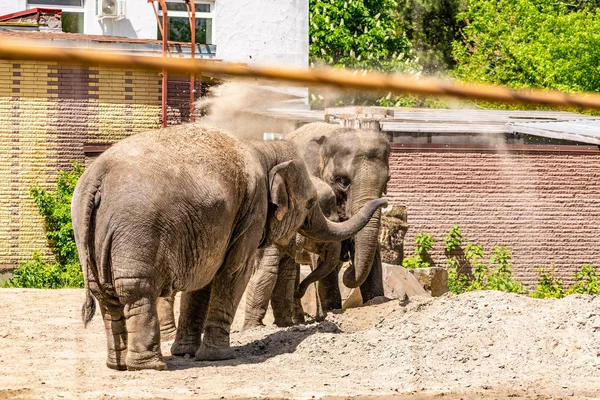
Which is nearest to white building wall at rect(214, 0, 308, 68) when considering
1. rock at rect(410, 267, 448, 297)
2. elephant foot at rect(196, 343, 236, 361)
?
rock at rect(410, 267, 448, 297)

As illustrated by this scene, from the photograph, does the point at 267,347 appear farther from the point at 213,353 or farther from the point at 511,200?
the point at 511,200

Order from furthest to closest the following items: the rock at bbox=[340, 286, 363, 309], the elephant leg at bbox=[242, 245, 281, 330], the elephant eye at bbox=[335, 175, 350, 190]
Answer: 1. the rock at bbox=[340, 286, 363, 309]
2. the elephant eye at bbox=[335, 175, 350, 190]
3. the elephant leg at bbox=[242, 245, 281, 330]

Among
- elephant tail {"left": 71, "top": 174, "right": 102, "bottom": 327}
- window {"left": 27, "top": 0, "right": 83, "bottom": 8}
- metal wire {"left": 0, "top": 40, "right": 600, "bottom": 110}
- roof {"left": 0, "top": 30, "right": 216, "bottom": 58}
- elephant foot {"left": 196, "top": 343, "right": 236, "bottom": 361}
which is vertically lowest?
elephant foot {"left": 196, "top": 343, "right": 236, "bottom": 361}

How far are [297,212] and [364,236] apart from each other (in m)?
2.04

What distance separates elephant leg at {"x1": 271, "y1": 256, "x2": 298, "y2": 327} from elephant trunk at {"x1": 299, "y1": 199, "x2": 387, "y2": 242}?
35.0 inches

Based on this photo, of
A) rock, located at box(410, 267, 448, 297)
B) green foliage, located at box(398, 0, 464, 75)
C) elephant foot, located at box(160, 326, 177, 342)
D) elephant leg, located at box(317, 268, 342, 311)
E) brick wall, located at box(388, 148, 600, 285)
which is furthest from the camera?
green foliage, located at box(398, 0, 464, 75)

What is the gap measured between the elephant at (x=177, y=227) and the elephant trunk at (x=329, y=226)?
0.54 metres

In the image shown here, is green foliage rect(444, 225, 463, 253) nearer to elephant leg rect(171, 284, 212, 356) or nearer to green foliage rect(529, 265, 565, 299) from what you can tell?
green foliage rect(529, 265, 565, 299)

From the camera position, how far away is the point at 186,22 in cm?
2930

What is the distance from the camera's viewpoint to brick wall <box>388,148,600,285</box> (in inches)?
818

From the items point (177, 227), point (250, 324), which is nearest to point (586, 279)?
point (250, 324)

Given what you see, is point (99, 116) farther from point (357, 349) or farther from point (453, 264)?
point (357, 349)

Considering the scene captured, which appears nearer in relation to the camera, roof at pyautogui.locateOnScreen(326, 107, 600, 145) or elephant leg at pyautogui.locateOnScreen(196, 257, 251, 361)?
elephant leg at pyautogui.locateOnScreen(196, 257, 251, 361)

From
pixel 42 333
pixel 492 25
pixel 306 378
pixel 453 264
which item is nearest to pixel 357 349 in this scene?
pixel 306 378
